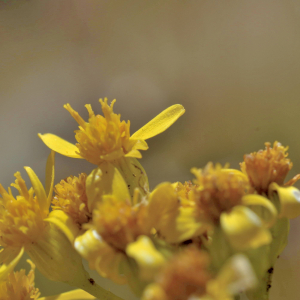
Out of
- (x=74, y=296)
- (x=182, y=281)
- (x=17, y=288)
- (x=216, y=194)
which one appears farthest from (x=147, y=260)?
(x=74, y=296)

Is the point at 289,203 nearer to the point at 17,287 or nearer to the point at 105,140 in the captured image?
the point at 105,140

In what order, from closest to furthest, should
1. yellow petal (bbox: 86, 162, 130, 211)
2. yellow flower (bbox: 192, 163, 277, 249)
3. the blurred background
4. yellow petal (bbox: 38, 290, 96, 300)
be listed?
yellow flower (bbox: 192, 163, 277, 249) → yellow petal (bbox: 86, 162, 130, 211) → yellow petal (bbox: 38, 290, 96, 300) → the blurred background

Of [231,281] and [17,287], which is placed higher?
[231,281]

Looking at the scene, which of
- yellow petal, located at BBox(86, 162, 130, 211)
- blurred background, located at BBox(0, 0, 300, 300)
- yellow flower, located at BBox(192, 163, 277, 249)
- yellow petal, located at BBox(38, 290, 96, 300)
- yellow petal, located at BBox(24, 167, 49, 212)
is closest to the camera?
yellow flower, located at BBox(192, 163, 277, 249)

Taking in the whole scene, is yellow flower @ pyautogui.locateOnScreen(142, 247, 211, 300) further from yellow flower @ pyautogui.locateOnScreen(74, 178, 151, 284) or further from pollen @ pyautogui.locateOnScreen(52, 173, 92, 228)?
pollen @ pyautogui.locateOnScreen(52, 173, 92, 228)

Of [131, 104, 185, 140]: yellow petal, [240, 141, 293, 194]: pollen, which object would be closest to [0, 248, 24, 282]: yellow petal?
[131, 104, 185, 140]: yellow petal

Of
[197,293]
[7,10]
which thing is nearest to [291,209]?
[197,293]
